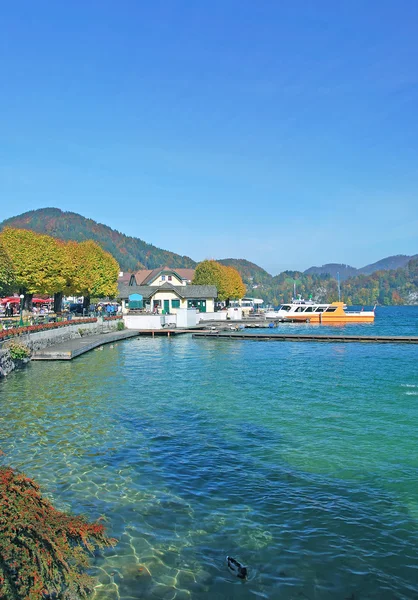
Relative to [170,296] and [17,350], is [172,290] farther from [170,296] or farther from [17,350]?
[17,350]

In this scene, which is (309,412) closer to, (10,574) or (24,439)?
(24,439)

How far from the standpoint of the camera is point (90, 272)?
2520 inches

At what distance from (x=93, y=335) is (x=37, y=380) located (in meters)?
25.4

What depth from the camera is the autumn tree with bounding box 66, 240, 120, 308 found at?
203ft

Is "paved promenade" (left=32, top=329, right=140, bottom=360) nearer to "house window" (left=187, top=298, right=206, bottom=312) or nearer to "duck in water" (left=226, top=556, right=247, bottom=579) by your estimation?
"duck in water" (left=226, top=556, right=247, bottom=579)

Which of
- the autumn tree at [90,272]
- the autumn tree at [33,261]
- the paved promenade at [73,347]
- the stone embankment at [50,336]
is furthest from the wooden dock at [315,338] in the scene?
the autumn tree at [33,261]

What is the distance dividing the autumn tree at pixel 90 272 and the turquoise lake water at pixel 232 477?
35705mm

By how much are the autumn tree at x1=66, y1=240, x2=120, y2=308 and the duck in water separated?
52.9 m

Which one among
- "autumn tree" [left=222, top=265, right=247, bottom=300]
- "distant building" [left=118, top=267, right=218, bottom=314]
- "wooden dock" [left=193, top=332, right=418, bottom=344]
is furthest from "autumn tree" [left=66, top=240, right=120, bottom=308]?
"autumn tree" [left=222, top=265, right=247, bottom=300]

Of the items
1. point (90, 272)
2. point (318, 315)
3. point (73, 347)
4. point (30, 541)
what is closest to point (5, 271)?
point (73, 347)

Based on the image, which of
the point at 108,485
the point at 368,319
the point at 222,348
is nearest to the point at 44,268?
the point at 222,348

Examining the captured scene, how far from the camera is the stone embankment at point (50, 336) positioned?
1172 inches

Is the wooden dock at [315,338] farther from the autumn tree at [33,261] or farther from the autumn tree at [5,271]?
the autumn tree at [5,271]

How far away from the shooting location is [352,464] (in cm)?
1364
